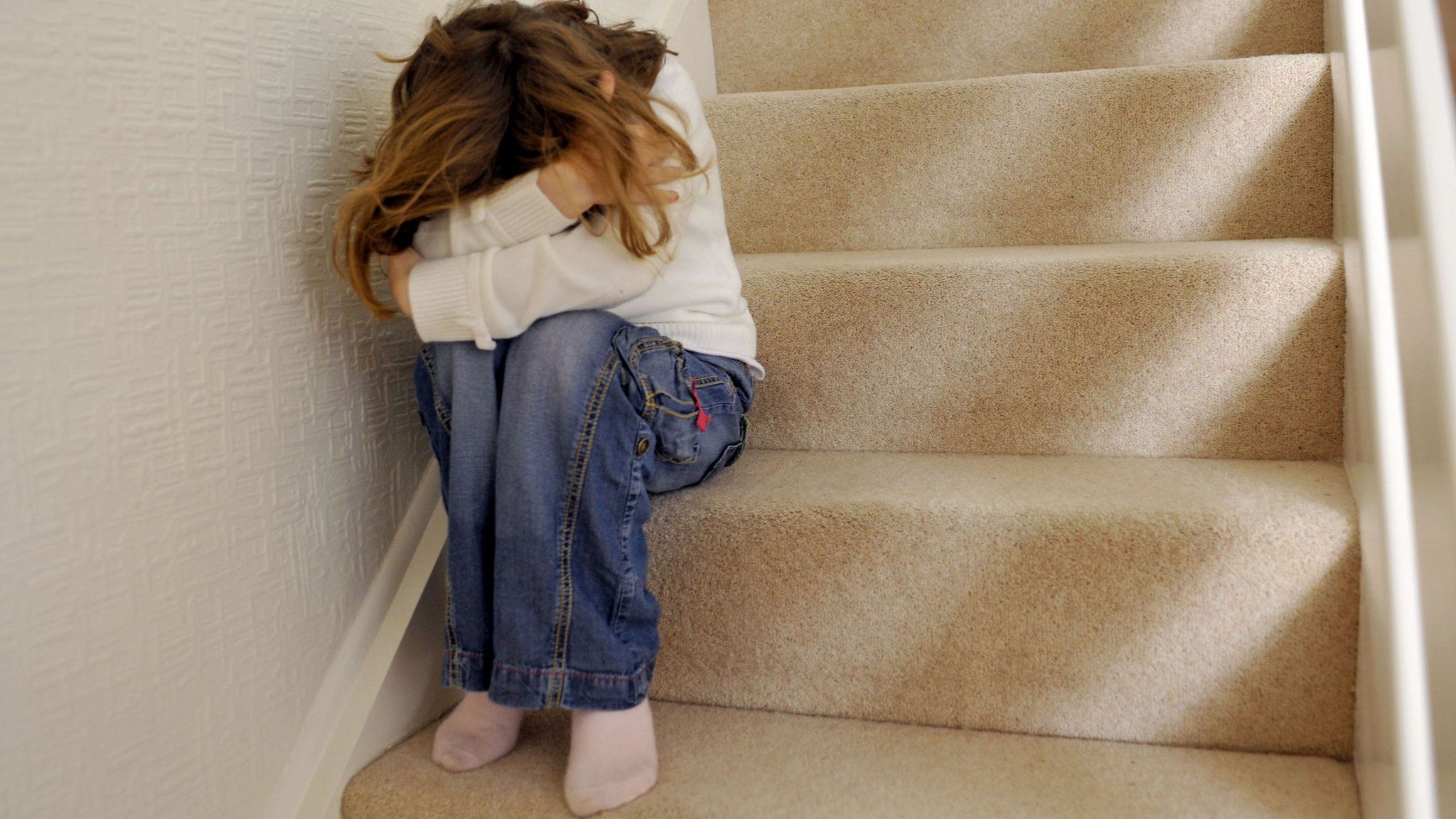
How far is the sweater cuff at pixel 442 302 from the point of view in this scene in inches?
33.1

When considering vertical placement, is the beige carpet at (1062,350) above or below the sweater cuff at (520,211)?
below

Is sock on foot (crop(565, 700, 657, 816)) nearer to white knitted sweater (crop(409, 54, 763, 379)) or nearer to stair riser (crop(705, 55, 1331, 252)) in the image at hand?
white knitted sweater (crop(409, 54, 763, 379))

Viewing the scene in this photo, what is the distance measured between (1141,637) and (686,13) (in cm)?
101

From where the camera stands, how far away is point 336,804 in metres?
0.89

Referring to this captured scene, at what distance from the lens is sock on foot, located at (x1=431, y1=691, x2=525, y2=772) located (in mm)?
885

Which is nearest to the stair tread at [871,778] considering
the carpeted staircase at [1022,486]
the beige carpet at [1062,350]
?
the carpeted staircase at [1022,486]

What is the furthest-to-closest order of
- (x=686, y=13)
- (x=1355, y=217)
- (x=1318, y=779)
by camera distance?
(x=686, y=13)
(x=1355, y=217)
(x=1318, y=779)

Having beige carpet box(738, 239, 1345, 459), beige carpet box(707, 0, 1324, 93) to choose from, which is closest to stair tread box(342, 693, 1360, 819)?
beige carpet box(738, 239, 1345, 459)

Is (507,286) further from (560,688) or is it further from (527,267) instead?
(560,688)

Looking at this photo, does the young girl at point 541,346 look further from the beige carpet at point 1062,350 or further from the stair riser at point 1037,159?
the stair riser at point 1037,159

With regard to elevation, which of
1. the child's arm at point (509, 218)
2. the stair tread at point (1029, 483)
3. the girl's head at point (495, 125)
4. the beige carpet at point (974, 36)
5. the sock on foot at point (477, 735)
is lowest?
the sock on foot at point (477, 735)

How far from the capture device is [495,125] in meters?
0.83

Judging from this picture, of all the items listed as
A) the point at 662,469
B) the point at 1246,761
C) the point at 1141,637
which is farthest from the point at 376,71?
the point at 1246,761

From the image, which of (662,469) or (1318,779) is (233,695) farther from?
(1318,779)
